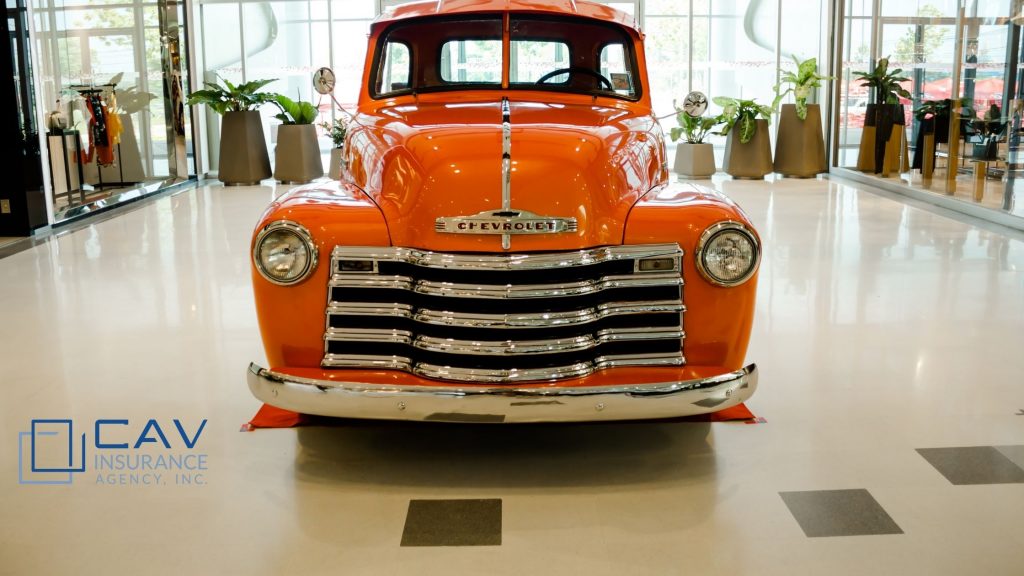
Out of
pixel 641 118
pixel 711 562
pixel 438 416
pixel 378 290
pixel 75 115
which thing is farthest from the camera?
pixel 75 115

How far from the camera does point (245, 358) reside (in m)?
4.27

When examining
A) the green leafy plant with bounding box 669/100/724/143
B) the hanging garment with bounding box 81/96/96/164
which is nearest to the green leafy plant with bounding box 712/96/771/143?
the green leafy plant with bounding box 669/100/724/143

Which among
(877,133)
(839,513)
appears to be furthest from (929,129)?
(839,513)

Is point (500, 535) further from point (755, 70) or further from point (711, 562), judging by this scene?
point (755, 70)

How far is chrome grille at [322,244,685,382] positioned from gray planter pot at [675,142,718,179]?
32.1 ft

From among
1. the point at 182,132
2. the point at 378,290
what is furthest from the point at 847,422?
the point at 182,132

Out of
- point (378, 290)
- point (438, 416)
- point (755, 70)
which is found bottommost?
point (438, 416)

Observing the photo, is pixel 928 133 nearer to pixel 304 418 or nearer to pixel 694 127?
pixel 694 127

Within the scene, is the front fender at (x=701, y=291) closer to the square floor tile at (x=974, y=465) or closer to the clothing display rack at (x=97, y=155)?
the square floor tile at (x=974, y=465)

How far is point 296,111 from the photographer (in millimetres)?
11898

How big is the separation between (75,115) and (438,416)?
7.58 m

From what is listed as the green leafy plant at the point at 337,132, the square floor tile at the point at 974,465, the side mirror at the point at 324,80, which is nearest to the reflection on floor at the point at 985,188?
the square floor tile at the point at 974,465

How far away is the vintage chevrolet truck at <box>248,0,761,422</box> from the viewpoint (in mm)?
2713

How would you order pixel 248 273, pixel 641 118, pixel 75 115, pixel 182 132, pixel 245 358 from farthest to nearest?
pixel 182 132, pixel 75 115, pixel 248 273, pixel 245 358, pixel 641 118
